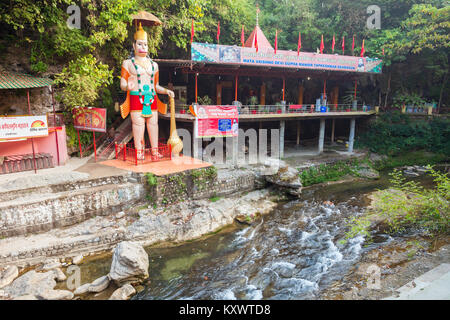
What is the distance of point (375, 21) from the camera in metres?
29.3

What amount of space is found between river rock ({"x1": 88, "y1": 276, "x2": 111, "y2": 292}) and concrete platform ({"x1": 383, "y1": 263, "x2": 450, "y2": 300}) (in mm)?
8433

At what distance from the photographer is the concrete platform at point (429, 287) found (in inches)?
309

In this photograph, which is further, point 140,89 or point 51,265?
point 140,89

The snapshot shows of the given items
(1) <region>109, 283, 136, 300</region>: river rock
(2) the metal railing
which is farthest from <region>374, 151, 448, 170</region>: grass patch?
(1) <region>109, 283, 136, 300</region>: river rock

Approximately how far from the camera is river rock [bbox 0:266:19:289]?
32.0ft

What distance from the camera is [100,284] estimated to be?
9.97 metres

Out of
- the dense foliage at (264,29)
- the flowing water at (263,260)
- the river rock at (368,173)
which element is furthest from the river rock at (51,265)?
the river rock at (368,173)

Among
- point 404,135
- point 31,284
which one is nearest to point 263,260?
point 31,284

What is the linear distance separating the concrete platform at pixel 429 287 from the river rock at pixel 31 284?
10157mm

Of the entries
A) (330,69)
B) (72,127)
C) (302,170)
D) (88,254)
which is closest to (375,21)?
(330,69)

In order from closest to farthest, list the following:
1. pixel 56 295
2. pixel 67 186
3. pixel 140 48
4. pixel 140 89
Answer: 1. pixel 56 295
2. pixel 67 186
3. pixel 140 48
4. pixel 140 89

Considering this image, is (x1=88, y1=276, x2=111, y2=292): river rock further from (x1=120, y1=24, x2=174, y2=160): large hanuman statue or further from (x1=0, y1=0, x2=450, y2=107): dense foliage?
(x1=0, y1=0, x2=450, y2=107): dense foliage

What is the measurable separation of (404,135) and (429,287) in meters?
21.1

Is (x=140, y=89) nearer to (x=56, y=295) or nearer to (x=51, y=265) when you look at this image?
(x=51, y=265)
